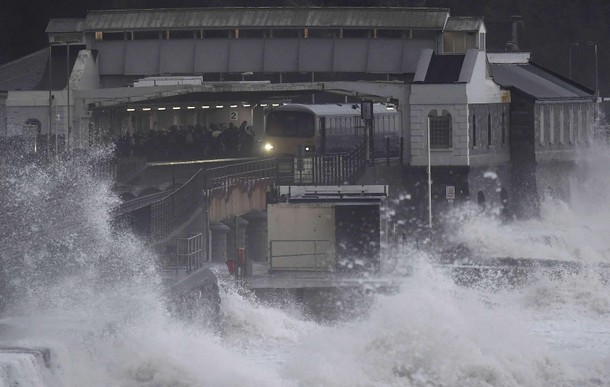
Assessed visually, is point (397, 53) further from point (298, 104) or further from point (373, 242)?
point (373, 242)

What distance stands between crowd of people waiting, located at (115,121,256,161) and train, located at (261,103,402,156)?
954mm

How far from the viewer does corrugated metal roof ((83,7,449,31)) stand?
218 feet

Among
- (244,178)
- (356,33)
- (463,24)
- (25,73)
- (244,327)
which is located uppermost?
(463,24)

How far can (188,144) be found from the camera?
62.0 m

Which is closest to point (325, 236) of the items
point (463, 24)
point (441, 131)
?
point (441, 131)

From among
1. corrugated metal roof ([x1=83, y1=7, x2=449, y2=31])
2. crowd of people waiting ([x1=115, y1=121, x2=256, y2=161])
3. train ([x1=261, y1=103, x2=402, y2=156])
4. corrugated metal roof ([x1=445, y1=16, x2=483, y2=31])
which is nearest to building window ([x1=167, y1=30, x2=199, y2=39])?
corrugated metal roof ([x1=83, y1=7, x2=449, y2=31])

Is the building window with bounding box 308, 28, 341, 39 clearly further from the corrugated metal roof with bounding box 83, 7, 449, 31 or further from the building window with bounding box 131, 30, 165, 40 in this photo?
the building window with bounding box 131, 30, 165, 40

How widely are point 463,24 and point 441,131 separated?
963 centimetres

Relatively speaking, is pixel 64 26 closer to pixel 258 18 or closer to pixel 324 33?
pixel 258 18

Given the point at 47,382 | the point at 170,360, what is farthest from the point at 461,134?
the point at 47,382

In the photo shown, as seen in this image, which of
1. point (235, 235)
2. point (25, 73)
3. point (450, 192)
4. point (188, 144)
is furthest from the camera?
point (25, 73)

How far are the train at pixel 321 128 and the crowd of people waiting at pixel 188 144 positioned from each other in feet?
3.13

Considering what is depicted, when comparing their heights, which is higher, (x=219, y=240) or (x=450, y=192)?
(x=450, y=192)

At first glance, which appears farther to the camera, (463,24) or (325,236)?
(463,24)
